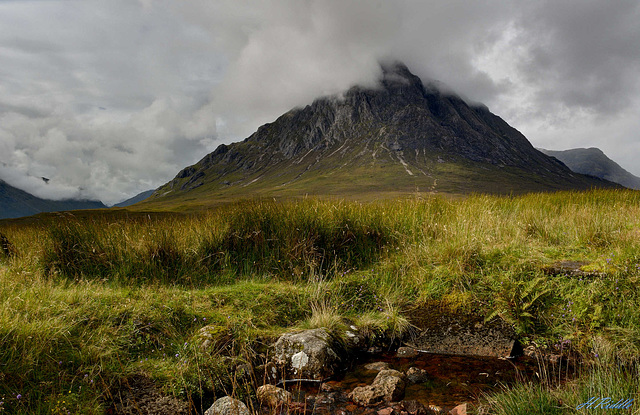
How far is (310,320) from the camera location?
18.4 feet

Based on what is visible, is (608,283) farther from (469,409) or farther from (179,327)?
(179,327)

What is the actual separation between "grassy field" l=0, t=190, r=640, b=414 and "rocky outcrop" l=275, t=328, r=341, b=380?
16.9 inches

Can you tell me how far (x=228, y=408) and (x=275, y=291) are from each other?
2.97 metres

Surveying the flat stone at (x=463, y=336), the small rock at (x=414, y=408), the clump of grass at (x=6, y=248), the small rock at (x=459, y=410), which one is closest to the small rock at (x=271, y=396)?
the small rock at (x=414, y=408)

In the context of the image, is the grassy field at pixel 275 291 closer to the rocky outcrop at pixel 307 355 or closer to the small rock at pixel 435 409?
the rocky outcrop at pixel 307 355

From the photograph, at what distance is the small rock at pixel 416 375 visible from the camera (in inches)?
176

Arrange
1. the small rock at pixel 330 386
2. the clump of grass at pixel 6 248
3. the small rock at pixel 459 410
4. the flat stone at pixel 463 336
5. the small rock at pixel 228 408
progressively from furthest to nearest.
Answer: the clump of grass at pixel 6 248, the flat stone at pixel 463 336, the small rock at pixel 330 386, the small rock at pixel 459 410, the small rock at pixel 228 408

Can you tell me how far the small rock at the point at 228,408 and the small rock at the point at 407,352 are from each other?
277 centimetres

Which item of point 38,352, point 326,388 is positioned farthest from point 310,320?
point 38,352

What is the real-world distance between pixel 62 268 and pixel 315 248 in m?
5.84

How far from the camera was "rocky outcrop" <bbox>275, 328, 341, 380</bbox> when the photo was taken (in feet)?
15.0

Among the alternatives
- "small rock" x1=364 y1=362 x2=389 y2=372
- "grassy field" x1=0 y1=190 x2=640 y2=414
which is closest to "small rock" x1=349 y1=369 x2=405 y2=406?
"small rock" x1=364 y1=362 x2=389 y2=372

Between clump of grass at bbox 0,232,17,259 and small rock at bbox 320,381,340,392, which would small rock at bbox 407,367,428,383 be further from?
clump of grass at bbox 0,232,17,259

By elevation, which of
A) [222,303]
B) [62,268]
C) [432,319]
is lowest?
[432,319]
